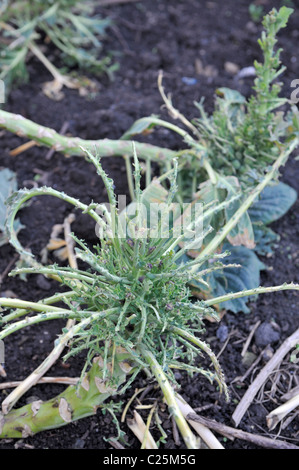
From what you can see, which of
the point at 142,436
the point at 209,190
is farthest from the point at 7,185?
the point at 142,436

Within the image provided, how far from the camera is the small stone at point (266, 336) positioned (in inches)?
70.7

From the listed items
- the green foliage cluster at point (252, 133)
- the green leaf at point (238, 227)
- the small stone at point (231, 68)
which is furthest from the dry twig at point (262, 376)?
the small stone at point (231, 68)

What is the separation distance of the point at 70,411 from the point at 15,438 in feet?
0.68

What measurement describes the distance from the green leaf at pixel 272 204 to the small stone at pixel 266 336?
444mm

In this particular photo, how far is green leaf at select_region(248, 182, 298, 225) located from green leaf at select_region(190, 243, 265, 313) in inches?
7.0

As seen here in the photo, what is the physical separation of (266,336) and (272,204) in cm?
55

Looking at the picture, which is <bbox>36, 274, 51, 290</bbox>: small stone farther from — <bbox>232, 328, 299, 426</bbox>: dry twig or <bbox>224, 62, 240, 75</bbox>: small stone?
<bbox>224, 62, 240, 75</bbox>: small stone

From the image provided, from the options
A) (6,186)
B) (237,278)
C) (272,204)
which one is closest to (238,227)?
(237,278)

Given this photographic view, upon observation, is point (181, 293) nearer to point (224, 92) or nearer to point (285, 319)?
point (285, 319)

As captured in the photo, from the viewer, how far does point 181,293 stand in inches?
54.3

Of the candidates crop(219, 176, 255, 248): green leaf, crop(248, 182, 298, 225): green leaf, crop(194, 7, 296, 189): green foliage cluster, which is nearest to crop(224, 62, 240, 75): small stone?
crop(194, 7, 296, 189): green foliage cluster

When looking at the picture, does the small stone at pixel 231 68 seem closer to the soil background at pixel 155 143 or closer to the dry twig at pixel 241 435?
the soil background at pixel 155 143

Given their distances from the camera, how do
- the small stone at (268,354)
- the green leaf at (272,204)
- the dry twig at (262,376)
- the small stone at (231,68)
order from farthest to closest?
the small stone at (231,68) < the green leaf at (272,204) < the small stone at (268,354) < the dry twig at (262,376)

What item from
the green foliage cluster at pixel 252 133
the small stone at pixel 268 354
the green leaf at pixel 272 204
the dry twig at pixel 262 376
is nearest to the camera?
the dry twig at pixel 262 376
